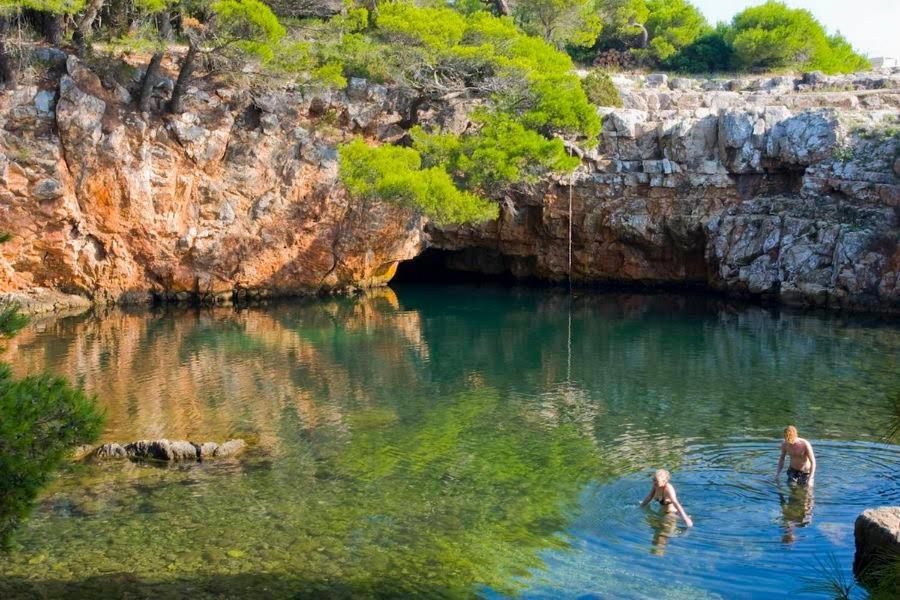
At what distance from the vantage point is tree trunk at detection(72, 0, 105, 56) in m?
32.0

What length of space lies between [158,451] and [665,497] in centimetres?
875

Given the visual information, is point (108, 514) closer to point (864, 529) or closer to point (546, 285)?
point (864, 529)

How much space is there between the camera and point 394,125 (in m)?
38.1

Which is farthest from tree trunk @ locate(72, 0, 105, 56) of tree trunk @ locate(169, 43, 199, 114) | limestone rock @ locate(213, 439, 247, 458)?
limestone rock @ locate(213, 439, 247, 458)

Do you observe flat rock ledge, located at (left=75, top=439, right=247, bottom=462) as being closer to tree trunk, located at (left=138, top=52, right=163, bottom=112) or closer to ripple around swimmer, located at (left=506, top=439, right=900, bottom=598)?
ripple around swimmer, located at (left=506, top=439, right=900, bottom=598)

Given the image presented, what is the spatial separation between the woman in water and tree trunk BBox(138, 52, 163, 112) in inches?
1094

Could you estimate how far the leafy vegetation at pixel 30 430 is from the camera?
19.8 ft

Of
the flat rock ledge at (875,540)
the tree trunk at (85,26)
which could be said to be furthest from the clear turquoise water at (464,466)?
the tree trunk at (85,26)

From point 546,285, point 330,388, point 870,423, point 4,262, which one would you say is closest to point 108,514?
point 330,388

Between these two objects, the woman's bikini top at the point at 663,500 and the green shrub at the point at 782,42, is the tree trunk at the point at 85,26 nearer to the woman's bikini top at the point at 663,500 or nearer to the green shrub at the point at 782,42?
the woman's bikini top at the point at 663,500

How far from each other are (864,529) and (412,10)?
30.7 metres

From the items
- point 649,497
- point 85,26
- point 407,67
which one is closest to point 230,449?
point 649,497

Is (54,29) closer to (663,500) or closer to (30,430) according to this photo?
(663,500)

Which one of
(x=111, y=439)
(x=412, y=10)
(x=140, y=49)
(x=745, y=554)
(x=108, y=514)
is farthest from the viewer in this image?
(x=412, y=10)
